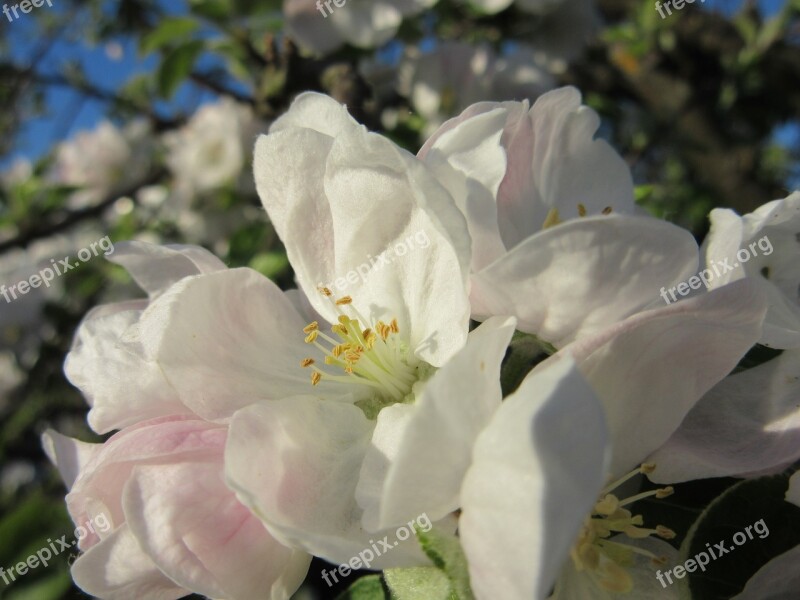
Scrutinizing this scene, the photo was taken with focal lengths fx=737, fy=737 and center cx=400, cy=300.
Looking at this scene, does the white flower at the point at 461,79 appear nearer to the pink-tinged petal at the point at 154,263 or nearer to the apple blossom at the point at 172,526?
the pink-tinged petal at the point at 154,263

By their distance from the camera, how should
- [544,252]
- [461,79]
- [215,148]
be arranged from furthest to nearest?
[215,148] → [461,79] → [544,252]

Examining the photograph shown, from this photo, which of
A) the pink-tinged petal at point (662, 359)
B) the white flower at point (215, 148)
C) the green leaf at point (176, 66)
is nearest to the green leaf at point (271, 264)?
the pink-tinged petal at point (662, 359)

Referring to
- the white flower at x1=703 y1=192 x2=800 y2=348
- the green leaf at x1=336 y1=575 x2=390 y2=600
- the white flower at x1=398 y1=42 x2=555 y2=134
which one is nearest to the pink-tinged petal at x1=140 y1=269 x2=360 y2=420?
the green leaf at x1=336 y1=575 x2=390 y2=600

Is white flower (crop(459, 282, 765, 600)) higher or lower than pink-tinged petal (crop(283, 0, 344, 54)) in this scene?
lower

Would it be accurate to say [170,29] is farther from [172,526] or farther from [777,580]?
[777,580]

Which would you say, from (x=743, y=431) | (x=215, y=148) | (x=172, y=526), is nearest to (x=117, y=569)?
(x=172, y=526)

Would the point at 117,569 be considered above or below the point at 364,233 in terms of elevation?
below


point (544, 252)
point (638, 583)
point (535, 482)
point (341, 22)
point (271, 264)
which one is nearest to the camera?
point (535, 482)

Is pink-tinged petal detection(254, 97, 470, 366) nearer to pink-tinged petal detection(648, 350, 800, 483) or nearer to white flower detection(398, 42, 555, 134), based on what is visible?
pink-tinged petal detection(648, 350, 800, 483)
